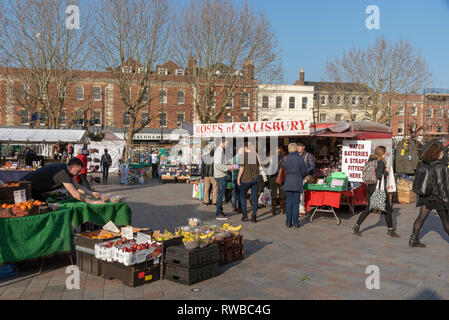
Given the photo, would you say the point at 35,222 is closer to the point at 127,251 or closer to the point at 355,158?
the point at 127,251

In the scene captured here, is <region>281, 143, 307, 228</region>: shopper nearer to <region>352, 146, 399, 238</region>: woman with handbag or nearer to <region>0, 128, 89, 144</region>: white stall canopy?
<region>352, 146, 399, 238</region>: woman with handbag

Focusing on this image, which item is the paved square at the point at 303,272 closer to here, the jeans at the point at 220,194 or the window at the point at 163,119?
the jeans at the point at 220,194

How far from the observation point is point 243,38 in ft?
78.9

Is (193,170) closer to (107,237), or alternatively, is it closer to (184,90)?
(107,237)

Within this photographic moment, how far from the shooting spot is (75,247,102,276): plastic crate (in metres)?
5.17

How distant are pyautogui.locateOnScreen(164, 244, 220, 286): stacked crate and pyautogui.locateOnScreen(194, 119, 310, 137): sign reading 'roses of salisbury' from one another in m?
6.07

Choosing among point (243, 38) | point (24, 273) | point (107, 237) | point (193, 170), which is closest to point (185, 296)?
point (107, 237)

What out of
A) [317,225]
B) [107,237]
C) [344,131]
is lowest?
[317,225]

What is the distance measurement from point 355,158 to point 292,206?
10.0 feet

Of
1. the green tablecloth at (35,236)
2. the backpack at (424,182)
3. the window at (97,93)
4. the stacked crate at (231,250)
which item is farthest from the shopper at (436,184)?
the window at (97,93)

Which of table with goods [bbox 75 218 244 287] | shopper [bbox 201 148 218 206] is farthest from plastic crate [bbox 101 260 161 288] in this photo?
shopper [bbox 201 148 218 206]

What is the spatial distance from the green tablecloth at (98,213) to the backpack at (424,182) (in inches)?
195

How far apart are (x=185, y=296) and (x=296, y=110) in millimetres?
46863

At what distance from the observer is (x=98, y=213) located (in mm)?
5945
